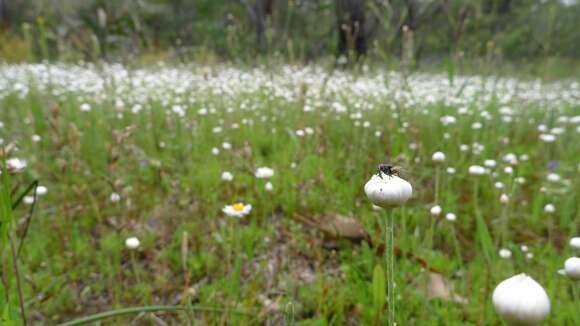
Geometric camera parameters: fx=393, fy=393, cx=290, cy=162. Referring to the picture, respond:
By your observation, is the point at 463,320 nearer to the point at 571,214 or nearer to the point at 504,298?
the point at 504,298

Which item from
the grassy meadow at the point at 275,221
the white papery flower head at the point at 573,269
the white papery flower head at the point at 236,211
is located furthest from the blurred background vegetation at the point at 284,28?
the white papery flower head at the point at 573,269

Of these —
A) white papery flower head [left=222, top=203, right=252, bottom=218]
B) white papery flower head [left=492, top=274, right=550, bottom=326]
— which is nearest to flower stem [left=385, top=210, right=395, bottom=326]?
white papery flower head [left=492, top=274, right=550, bottom=326]

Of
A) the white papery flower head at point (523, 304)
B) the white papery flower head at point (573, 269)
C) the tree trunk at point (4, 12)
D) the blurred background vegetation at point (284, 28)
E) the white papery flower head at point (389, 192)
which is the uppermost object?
the tree trunk at point (4, 12)

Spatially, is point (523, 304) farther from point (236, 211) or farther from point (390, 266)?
point (236, 211)

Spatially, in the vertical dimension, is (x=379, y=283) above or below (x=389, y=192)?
below

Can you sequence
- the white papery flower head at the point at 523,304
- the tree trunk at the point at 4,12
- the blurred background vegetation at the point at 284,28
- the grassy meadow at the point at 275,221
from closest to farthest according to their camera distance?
the white papery flower head at the point at 523,304
the grassy meadow at the point at 275,221
the blurred background vegetation at the point at 284,28
the tree trunk at the point at 4,12

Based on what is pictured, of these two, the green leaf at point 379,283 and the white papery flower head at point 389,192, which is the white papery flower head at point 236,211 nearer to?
the green leaf at point 379,283

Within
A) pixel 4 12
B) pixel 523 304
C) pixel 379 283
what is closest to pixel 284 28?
pixel 379 283

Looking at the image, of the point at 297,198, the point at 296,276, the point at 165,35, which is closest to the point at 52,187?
the point at 297,198
